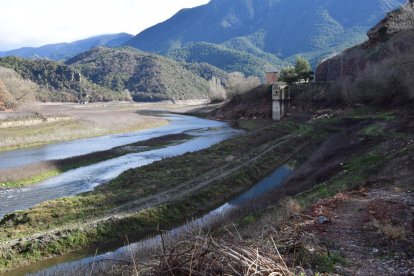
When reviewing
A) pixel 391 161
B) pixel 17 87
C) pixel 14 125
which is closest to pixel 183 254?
pixel 391 161

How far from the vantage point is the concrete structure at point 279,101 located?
8462cm

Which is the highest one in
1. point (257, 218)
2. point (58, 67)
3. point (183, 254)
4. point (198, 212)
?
point (58, 67)

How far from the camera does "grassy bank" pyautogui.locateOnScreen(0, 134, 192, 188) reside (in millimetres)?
36856

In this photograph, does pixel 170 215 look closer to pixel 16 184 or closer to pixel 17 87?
pixel 16 184

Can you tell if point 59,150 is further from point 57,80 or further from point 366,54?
point 57,80

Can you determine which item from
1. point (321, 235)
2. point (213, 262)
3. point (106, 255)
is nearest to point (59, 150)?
point (106, 255)

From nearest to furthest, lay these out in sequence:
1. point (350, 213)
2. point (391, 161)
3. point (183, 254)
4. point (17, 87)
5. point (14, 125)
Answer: point (183, 254) → point (350, 213) → point (391, 161) → point (14, 125) → point (17, 87)

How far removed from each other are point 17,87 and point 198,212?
8547cm

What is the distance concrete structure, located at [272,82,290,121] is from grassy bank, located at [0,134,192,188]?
3175cm

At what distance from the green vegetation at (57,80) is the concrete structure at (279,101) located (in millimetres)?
117879

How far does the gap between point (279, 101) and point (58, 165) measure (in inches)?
2089

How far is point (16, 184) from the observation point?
117ft

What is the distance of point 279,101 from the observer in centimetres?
8481

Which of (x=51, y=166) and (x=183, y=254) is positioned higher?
(x=183, y=254)
